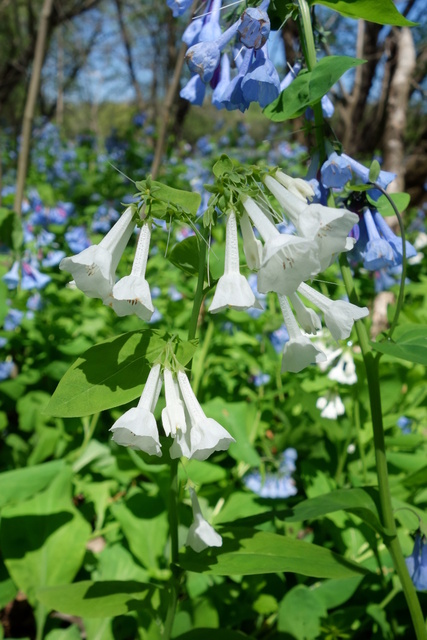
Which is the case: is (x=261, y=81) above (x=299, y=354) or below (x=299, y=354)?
above

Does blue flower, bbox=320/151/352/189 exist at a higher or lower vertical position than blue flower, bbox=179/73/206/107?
lower

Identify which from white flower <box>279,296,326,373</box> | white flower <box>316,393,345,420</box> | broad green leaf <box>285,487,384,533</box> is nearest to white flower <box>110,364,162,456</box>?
white flower <box>279,296,326,373</box>

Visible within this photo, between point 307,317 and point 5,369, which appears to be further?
point 5,369

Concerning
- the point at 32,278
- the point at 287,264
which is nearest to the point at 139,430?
the point at 287,264

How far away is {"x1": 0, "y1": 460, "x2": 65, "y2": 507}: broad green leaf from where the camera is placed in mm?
1405

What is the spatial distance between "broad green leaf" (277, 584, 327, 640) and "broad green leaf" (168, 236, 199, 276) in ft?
2.83

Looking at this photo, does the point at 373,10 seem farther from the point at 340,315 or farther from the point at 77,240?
the point at 77,240

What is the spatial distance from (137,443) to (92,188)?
15.2ft

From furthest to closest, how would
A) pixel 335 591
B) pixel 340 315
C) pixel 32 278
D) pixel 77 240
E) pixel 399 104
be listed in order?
pixel 399 104, pixel 77 240, pixel 32 278, pixel 335 591, pixel 340 315

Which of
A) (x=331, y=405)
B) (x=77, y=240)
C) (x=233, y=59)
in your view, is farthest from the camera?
(x=77, y=240)

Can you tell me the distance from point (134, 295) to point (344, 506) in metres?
0.60

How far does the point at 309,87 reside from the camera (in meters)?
0.96

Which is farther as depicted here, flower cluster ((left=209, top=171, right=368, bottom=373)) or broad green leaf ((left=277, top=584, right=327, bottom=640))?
broad green leaf ((left=277, top=584, right=327, bottom=640))

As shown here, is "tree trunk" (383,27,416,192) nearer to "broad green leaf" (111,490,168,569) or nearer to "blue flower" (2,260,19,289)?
"blue flower" (2,260,19,289)
